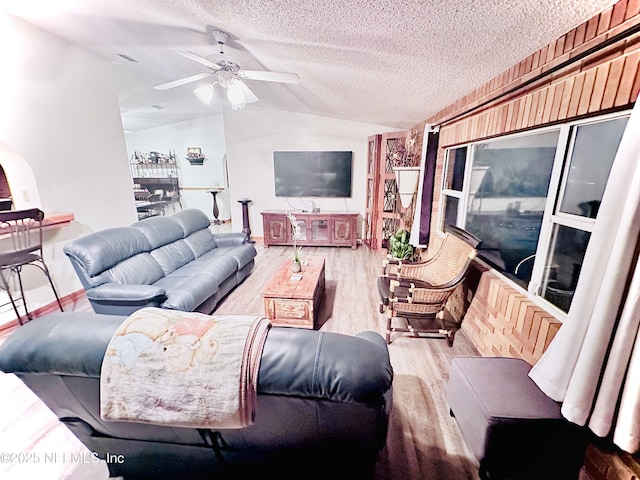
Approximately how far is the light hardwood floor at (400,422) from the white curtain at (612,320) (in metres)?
0.68

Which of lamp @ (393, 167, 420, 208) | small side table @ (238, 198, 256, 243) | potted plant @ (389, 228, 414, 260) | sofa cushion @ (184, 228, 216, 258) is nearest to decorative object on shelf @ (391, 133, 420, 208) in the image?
lamp @ (393, 167, 420, 208)

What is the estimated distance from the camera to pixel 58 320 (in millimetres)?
1024

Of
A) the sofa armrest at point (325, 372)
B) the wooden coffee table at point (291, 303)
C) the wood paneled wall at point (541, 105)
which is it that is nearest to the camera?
the sofa armrest at point (325, 372)

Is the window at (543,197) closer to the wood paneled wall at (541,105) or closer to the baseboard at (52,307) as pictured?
the wood paneled wall at (541,105)

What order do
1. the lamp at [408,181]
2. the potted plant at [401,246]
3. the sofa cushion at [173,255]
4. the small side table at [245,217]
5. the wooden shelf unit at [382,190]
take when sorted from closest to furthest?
the sofa cushion at [173,255]
the lamp at [408,181]
the potted plant at [401,246]
the wooden shelf unit at [382,190]
the small side table at [245,217]

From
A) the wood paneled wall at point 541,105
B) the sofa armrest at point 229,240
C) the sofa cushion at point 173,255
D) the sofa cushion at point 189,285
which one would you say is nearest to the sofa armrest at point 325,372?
the wood paneled wall at point 541,105

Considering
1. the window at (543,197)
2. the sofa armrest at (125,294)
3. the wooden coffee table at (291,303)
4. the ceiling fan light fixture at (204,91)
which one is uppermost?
the ceiling fan light fixture at (204,91)

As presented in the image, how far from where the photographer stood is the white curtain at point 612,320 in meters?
0.94

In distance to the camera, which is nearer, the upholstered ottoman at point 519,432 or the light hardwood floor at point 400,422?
the upholstered ottoman at point 519,432

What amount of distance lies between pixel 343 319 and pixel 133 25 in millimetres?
3241

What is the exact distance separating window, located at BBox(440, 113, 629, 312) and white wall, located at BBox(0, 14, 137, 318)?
4386 mm

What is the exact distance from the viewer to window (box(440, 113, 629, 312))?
1.46 metres

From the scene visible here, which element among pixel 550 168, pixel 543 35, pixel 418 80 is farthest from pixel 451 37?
pixel 550 168

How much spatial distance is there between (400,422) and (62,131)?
4353mm
